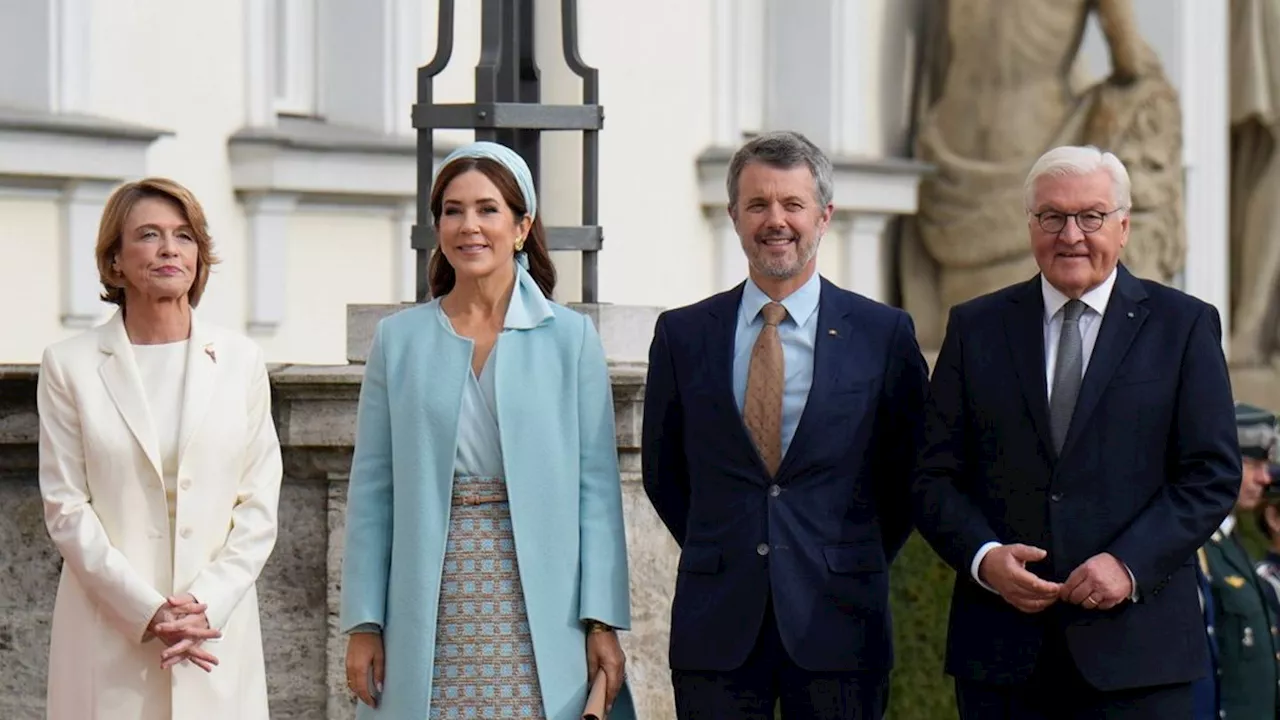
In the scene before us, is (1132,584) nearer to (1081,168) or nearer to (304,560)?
(1081,168)

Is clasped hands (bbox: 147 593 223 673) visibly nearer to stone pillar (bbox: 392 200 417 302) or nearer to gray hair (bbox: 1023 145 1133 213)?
gray hair (bbox: 1023 145 1133 213)

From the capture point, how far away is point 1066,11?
13219 millimetres

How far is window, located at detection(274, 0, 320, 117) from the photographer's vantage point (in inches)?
427

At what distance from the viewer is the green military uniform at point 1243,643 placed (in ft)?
21.1

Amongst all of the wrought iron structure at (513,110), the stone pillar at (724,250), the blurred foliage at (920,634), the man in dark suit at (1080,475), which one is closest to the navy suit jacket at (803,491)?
the man in dark suit at (1080,475)

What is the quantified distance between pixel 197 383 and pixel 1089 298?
1.64 metres

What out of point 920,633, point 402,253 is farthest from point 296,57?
point 920,633

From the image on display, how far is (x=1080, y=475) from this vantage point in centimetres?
488

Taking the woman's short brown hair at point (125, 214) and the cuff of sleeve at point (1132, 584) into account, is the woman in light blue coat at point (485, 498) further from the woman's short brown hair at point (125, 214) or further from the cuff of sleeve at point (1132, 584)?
the cuff of sleeve at point (1132, 584)

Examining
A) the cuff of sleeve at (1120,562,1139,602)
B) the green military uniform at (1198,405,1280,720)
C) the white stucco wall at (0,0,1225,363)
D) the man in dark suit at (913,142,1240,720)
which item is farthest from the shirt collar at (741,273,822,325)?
the white stucco wall at (0,0,1225,363)

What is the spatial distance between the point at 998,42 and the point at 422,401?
8869 mm

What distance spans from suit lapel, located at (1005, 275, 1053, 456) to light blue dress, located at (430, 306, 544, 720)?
0.94 meters

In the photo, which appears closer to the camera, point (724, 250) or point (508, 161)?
point (508, 161)

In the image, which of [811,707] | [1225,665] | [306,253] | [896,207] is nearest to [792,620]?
[811,707]
